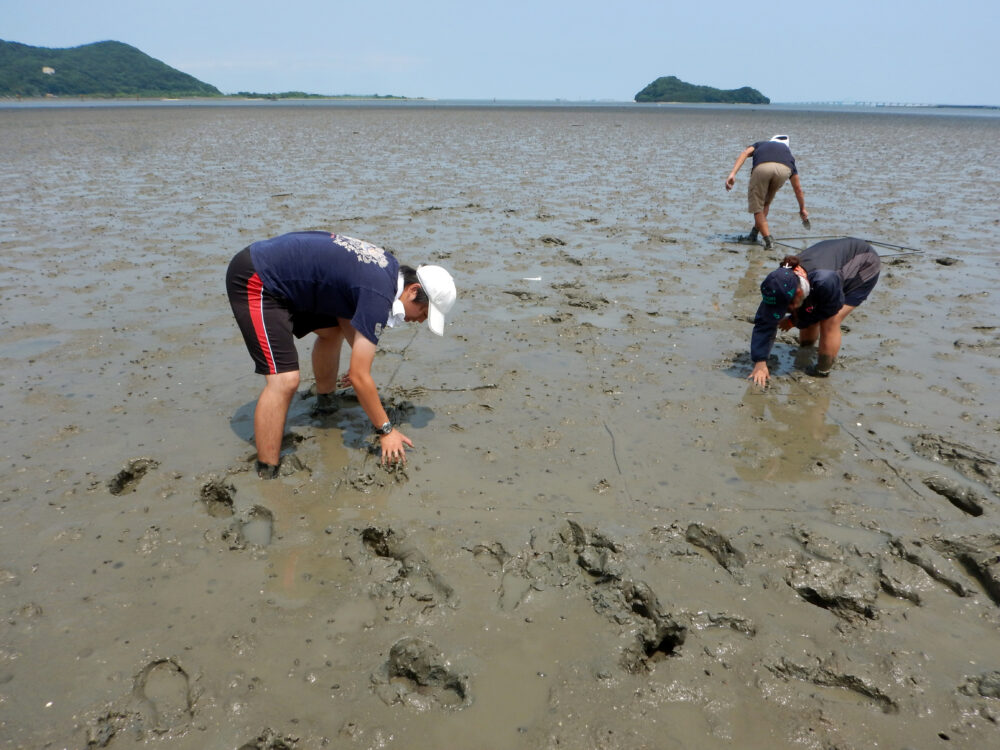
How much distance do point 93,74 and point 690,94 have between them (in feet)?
417

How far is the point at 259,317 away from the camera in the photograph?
11.8 feet

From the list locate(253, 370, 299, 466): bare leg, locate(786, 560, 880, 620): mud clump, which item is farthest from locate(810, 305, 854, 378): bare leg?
locate(253, 370, 299, 466): bare leg

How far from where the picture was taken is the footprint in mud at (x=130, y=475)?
11.5 feet

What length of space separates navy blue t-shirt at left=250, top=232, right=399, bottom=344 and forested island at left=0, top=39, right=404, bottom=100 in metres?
115

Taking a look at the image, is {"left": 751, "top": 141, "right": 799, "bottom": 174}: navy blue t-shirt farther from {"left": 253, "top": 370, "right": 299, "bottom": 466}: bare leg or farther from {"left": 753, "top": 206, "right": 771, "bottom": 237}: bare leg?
{"left": 253, "top": 370, "right": 299, "bottom": 466}: bare leg

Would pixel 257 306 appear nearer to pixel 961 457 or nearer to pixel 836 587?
pixel 836 587

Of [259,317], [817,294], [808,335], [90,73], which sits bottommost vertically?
[808,335]

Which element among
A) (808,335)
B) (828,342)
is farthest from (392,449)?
(808,335)

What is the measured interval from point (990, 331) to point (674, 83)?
560ft

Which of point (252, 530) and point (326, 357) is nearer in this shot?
point (252, 530)

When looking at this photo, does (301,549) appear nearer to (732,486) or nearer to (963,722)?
(732,486)

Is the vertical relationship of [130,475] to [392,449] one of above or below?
below

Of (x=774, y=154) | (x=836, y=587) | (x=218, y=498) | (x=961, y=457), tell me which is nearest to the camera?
(x=836, y=587)

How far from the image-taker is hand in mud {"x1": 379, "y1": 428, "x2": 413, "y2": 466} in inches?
143
